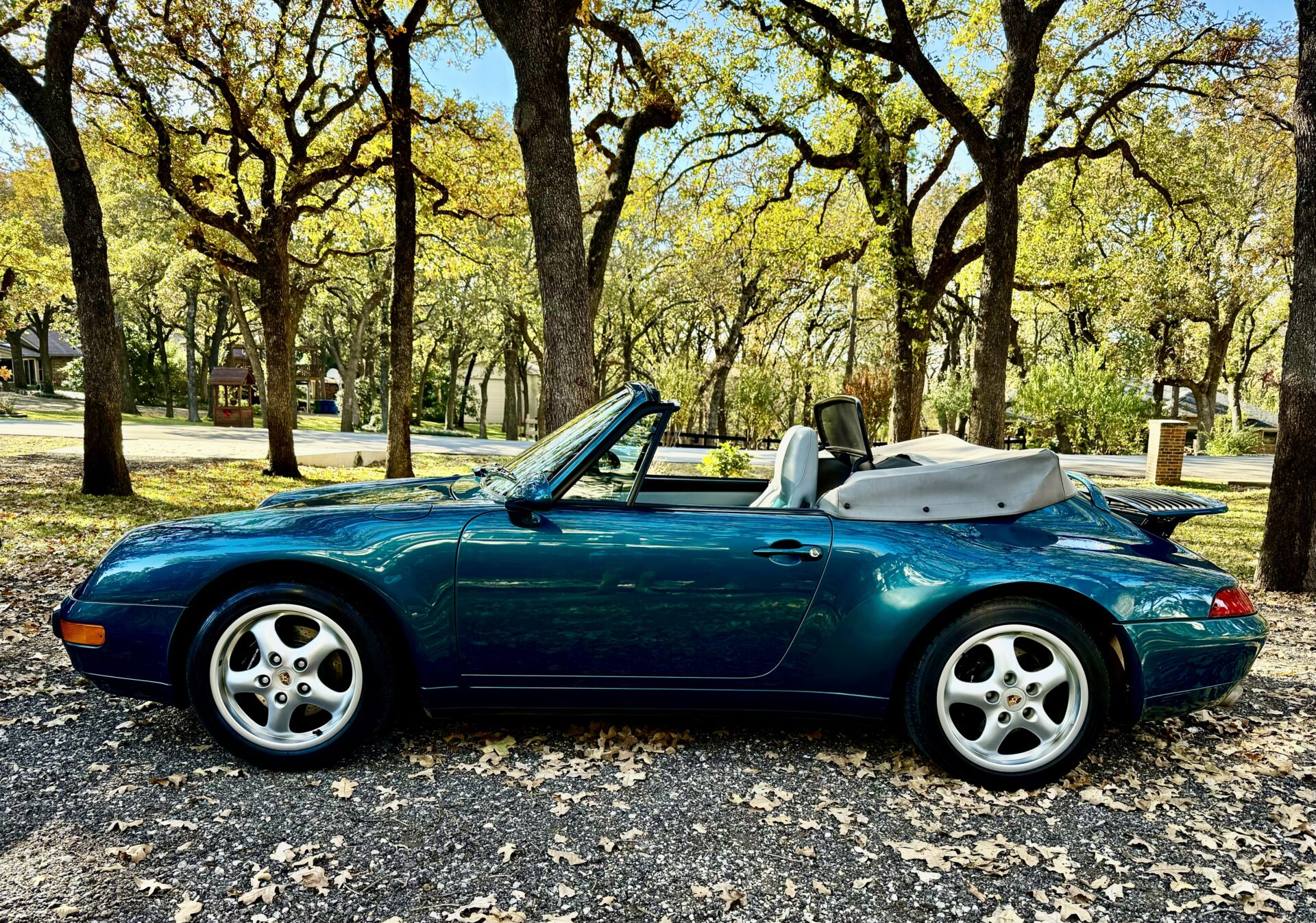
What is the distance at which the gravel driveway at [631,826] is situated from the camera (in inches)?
83.7

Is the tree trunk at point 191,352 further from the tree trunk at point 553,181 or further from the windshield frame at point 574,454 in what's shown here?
the windshield frame at point 574,454

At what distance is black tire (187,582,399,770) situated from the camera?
2637mm

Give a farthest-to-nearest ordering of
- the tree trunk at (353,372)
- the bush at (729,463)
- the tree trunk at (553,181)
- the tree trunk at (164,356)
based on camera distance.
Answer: the tree trunk at (164,356) < the tree trunk at (353,372) < the bush at (729,463) < the tree trunk at (553,181)

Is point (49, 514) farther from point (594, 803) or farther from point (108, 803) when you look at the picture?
point (594, 803)

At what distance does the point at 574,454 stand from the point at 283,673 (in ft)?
4.17

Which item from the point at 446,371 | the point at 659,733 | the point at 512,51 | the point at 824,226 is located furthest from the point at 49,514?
the point at 446,371

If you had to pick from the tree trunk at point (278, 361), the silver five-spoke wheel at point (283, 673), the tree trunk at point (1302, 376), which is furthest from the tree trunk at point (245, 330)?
the tree trunk at point (1302, 376)

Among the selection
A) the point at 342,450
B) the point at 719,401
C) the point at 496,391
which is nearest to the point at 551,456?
the point at 342,450

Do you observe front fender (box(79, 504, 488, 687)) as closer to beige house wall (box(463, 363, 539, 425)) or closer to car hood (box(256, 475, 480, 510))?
car hood (box(256, 475, 480, 510))

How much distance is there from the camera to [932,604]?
2.70m

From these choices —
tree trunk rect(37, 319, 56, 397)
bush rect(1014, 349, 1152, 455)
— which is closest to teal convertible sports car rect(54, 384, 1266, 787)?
bush rect(1014, 349, 1152, 455)

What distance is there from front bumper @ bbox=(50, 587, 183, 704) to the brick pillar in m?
15.9

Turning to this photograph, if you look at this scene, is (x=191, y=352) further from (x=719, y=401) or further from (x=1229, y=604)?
(x=1229, y=604)

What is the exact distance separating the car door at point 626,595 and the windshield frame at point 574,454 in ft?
0.37
